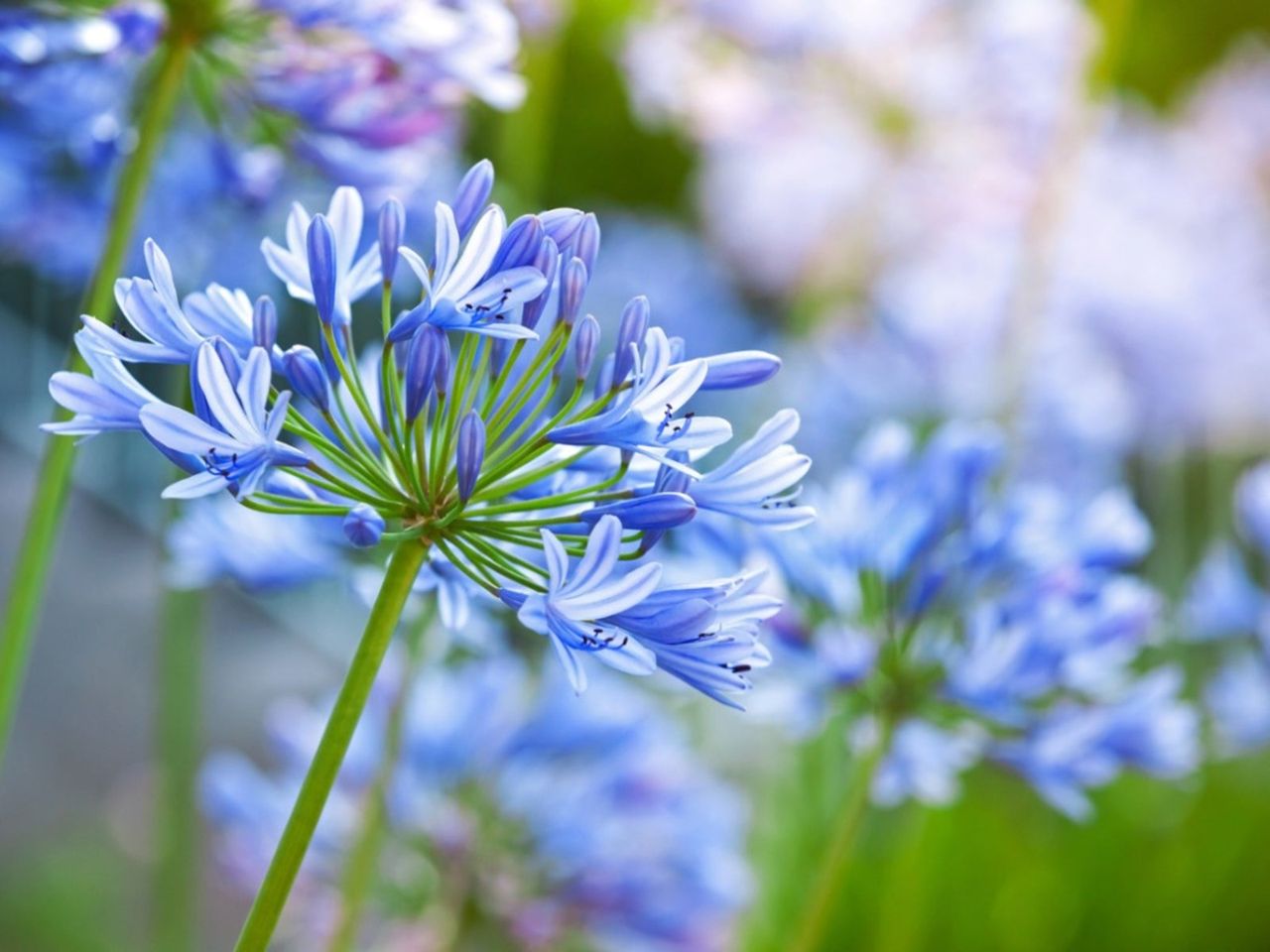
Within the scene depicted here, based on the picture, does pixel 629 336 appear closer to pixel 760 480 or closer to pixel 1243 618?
pixel 760 480

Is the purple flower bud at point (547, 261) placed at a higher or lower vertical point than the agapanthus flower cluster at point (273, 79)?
lower

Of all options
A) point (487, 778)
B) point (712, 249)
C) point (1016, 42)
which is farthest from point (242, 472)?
point (712, 249)

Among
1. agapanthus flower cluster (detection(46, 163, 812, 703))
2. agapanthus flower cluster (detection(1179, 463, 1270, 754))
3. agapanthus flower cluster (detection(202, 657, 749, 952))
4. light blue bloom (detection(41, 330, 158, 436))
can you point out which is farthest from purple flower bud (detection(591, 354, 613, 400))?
agapanthus flower cluster (detection(1179, 463, 1270, 754))

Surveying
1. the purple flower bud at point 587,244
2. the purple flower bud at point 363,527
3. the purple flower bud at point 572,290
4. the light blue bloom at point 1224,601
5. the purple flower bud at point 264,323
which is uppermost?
the light blue bloom at point 1224,601

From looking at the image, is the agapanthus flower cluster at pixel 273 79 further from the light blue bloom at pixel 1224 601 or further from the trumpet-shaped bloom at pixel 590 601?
the light blue bloom at pixel 1224 601

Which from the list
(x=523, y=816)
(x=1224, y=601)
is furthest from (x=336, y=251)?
(x=1224, y=601)

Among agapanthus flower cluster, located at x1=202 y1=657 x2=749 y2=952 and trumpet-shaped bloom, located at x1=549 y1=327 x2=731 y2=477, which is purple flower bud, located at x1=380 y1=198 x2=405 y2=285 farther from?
agapanthus flower cluster, located at x1=202 y1=657 x2=749 y2=952

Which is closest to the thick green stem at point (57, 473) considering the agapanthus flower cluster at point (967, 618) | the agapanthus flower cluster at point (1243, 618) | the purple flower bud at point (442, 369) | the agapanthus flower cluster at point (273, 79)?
the agapanthus flower cluster at point (273, 79)
